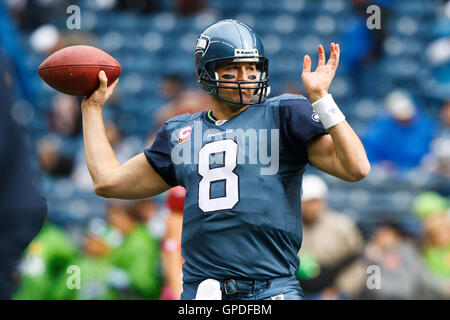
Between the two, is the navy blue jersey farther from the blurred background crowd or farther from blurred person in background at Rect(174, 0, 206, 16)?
blurred person in background at Rect(174, 0, 206, 16)

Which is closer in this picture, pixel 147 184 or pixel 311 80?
pixel 311 80

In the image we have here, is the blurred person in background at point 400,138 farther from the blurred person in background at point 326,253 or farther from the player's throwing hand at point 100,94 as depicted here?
the player's throwing hand at point 100,94

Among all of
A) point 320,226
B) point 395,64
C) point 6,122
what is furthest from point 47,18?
point 6,122

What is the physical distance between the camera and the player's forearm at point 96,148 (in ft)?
11.7

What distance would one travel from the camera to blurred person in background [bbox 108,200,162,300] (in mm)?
6441

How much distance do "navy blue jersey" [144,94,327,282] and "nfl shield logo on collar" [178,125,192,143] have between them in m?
0.08

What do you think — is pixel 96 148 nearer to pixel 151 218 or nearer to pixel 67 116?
pixel 151 218

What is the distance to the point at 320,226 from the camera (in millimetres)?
6172

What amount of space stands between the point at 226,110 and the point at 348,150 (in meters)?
0.68

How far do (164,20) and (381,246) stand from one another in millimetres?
5456

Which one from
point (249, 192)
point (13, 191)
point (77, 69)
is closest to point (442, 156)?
point (249, 192)

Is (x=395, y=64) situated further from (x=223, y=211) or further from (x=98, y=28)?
(x=223, y=211)

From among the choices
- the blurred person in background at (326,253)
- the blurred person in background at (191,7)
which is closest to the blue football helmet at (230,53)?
the blurred person in background at (326,253)
